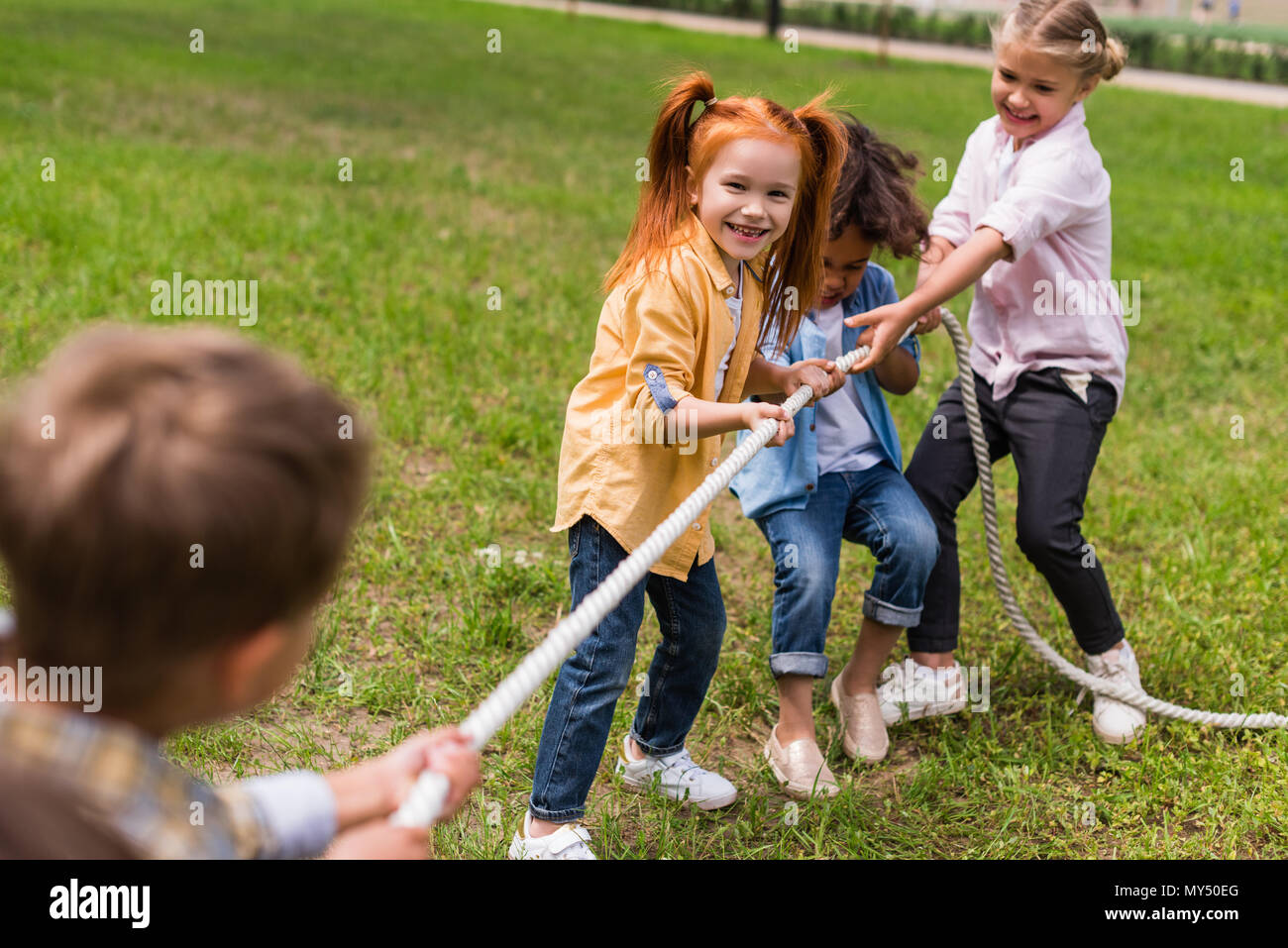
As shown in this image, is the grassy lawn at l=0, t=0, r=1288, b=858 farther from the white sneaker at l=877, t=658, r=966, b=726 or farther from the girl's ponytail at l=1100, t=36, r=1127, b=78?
the girl's ponytail at l=1100, t=36, r=1127, b=78

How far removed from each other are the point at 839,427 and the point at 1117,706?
1.13 m

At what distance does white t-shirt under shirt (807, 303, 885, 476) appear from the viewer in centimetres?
331

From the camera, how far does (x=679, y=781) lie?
311cm

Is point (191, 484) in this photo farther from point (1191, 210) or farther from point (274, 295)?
point (1191, 210)

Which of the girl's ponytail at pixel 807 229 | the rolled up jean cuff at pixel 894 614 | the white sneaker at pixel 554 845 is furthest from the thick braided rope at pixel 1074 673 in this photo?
the white sneaker at pixel 554 845

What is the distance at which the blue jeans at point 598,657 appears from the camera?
2.62m

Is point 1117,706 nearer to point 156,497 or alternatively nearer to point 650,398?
point 650,398

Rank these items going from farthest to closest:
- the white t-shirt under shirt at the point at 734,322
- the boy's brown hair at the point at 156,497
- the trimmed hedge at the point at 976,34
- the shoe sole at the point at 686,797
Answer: the trimmed hedge at the point at 976,34, the shoe sole at the point at 686,797, the white t-shirt under shirt at the point at 734,322, the boy's brown hair at the point at 156,497

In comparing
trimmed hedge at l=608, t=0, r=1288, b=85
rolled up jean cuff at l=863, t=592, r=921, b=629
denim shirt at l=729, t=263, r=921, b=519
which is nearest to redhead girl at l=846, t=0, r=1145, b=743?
denim shirt at l=729, t=263, r=921, b=519

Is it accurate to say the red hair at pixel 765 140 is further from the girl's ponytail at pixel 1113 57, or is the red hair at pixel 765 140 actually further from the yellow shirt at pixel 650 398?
the girl's ponytail at pixel 1113 57

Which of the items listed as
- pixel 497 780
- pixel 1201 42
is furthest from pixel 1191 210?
pixel 1201 42

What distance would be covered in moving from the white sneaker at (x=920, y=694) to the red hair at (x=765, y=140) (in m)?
1.25

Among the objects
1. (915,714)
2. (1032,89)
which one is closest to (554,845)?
(915,714)

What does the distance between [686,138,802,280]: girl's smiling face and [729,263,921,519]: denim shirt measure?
520 mm
